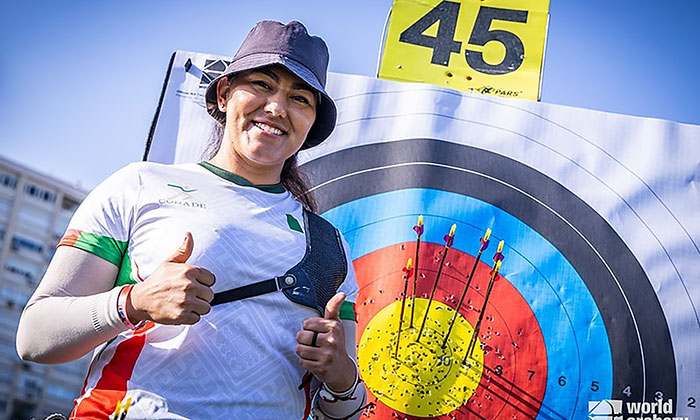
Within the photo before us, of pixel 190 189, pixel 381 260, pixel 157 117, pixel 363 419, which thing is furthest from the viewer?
pixel 157 117

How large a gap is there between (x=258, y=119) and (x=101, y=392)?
512 millimetres

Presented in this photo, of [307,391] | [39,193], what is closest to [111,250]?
[307,391]

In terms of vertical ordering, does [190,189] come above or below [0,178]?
above

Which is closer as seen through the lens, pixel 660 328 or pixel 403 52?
pixel 660 328

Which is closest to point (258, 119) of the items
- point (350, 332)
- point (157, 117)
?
point (350, 332)

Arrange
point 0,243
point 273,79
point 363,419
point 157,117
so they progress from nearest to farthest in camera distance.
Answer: point 273,79 < point 363,419 < point 157,117 < point 0,243

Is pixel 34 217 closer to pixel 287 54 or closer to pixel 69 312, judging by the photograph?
pixel 287 54

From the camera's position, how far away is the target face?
68.9 inches

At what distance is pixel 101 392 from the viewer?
1.00 metres

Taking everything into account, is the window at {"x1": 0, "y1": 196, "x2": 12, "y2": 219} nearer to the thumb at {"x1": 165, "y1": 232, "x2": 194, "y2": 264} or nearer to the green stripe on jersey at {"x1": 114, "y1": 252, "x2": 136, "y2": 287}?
the green stripe on jersey at {"x1": 114, "y1": 252, "x2": 136, "y2": 287}

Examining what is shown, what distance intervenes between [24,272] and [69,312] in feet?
83.5

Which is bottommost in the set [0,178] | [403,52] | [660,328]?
[0,178]

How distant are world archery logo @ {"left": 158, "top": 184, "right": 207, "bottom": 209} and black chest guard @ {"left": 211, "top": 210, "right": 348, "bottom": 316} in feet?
0.52

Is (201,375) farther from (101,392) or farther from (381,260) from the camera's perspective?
(381,260)
